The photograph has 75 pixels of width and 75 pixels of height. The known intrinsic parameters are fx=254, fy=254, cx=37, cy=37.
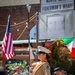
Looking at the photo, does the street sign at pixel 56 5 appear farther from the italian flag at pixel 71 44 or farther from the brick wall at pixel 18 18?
the brick wall at pixel 18 18

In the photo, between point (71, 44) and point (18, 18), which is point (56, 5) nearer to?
point (71, 44)

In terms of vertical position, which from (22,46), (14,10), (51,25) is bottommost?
(22,46)

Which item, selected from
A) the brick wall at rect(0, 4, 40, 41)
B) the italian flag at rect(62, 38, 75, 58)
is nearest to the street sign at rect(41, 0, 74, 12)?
the italian flag at rect(62, 38, 75, 58)

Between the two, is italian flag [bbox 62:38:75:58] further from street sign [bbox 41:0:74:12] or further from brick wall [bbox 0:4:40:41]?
brick wall [bbox 0:4:40:41]

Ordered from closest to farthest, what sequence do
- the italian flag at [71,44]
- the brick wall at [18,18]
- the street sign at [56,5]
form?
1. the italian flag at [71,44]
2. the street sign at [56,5]
3. the brick wall at [18,18]

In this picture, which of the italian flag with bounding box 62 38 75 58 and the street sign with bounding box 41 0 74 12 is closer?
the italian flag with bounding box 62 38 75 58

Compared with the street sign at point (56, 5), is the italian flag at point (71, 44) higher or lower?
lower

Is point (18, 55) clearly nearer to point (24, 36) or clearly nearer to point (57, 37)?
point (24, 36)

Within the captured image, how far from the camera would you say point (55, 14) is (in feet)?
35.7

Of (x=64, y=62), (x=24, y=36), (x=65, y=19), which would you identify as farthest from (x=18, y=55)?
(x=65, y=19)

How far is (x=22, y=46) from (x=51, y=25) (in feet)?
9.29

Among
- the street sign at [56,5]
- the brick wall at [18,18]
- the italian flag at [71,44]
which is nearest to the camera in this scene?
the italian flag at [71,44]

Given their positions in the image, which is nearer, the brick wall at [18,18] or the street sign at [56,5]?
the street sign at [56,5]

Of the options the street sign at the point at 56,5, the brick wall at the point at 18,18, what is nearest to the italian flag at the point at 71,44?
the street sign at the point at 56,5
